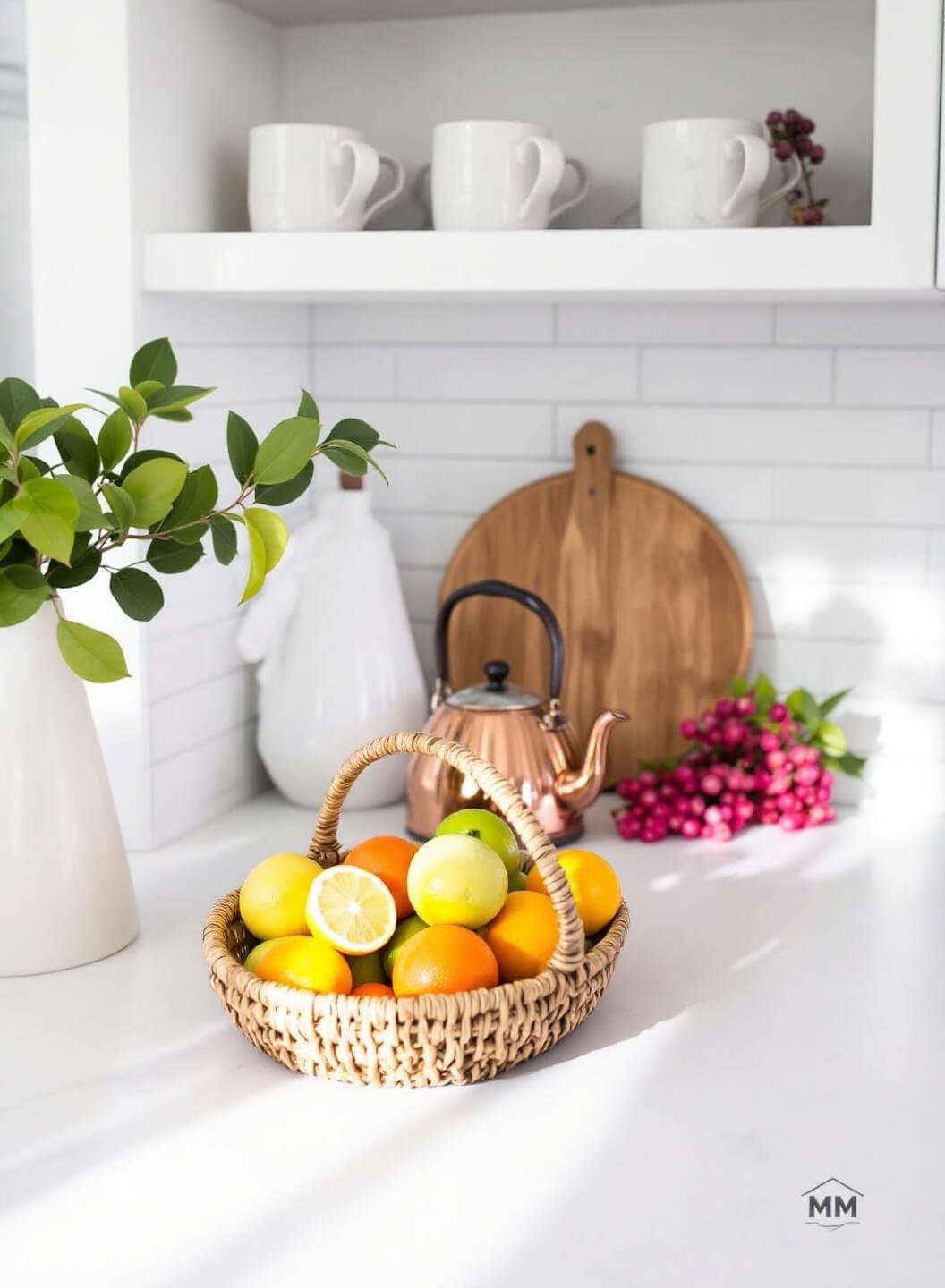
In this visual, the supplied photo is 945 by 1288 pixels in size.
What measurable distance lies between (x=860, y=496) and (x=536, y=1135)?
3.04 ft

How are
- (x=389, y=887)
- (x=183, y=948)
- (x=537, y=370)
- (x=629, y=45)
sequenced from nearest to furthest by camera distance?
(x=389, y=887), (x=183, y=948), (x=629, y=45), (x=537, y=370)

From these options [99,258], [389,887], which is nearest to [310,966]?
[389,887]

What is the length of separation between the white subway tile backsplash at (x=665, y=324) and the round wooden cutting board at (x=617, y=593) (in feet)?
0.35

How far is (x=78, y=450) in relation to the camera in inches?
46.6

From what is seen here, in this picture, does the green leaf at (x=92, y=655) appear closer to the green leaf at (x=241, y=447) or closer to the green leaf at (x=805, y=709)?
the green leaf at (x=241, y=447)

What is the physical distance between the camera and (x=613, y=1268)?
83 cm

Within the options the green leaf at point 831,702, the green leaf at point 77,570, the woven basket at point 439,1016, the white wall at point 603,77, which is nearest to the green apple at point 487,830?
the woven basket at point 439,1016

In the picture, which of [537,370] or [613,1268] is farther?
[537,370]

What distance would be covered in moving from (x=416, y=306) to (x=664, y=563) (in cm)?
42

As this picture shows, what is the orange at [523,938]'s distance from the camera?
1.10 meters

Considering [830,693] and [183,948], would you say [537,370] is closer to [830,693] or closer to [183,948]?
[830,693]

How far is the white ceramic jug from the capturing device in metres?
1.66

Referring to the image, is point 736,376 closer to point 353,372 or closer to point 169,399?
point 353,372

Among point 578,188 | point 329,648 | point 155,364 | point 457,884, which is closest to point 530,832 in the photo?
point 457,884
